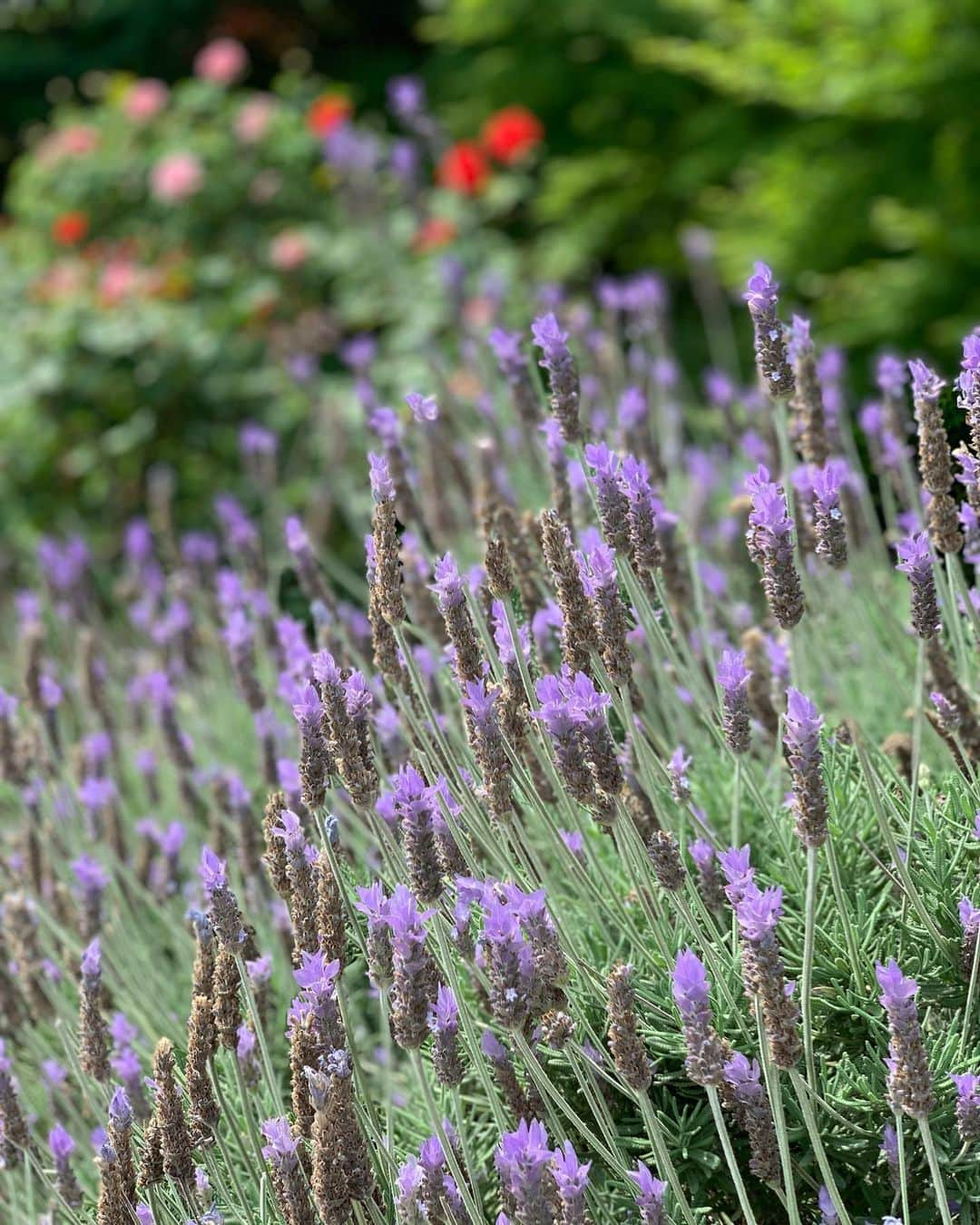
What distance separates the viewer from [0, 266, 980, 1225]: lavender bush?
4.37ft

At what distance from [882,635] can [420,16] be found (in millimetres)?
7559

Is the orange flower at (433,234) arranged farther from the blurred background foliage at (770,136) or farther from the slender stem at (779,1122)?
the slender stem at (779,1122)

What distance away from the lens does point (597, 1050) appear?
5.32ft

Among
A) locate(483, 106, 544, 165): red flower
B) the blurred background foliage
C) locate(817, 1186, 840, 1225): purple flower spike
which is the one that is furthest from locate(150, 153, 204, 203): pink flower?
locate(817, 1186, 840, 1225): purple flower spike

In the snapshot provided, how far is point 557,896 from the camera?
1.84m

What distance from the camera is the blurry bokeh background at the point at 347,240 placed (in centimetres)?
516

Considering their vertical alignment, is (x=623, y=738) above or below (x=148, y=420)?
above

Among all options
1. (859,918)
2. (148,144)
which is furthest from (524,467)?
(148,144)

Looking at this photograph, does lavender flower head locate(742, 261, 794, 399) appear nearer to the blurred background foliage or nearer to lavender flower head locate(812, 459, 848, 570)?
lavender flower head locate(812, 459, 848, 570)

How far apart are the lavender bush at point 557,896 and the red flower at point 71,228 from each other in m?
3.45

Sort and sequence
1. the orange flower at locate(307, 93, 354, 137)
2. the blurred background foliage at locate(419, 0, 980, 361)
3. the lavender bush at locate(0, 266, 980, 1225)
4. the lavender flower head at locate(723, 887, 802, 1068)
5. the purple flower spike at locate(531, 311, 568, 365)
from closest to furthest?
the lavender flower head at locate(723, 887, 802, 1068) < the lavender bush at locate(0, 266, 980, 1225) < the purple flower spike at locate(531, 311, 568, 365) < the blurred background foliage at locate(419, 0, 980, 361) < the orange flower at locate(307, 93, 354, 137)

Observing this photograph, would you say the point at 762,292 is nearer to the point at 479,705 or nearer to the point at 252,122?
the point at 479,705

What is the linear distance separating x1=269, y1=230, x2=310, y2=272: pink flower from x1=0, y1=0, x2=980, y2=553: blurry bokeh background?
0.05ft

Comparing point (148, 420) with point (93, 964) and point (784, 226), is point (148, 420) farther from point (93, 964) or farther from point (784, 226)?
point (93, 964)
